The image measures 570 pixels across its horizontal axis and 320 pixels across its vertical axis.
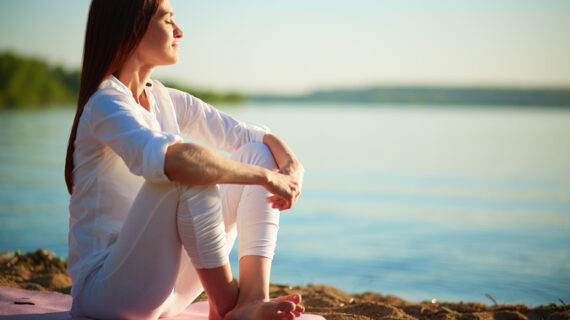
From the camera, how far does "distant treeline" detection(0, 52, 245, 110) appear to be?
25.2 metres

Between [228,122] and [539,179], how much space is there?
7425mm

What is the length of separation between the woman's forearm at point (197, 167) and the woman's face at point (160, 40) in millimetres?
420

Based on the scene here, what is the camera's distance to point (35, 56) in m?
26.7

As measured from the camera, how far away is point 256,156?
1.96m

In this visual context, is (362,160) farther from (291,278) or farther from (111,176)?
(111,176)

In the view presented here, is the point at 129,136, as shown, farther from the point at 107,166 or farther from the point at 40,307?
the point at 40,307

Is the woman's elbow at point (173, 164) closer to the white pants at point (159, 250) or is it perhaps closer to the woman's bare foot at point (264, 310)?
the white pants at point (159, 250)

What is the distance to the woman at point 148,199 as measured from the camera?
1559mm

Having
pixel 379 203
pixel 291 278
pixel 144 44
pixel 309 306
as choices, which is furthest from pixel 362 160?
pixel 144 44

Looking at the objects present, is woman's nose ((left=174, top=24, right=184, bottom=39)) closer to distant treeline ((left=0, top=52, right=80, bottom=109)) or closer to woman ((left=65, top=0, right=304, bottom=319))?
woman ((left=65, top=0, right=304, bottom=319))

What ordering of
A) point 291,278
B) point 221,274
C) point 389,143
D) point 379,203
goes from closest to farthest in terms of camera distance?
point 221,274, point 291,278, point 379,203, point 389,143

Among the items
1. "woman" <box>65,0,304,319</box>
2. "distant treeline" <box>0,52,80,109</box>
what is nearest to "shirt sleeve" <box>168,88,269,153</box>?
"woman" <box>65,0,304,319</box>

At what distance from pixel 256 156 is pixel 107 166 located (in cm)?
51

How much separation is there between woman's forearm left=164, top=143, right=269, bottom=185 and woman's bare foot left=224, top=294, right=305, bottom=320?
390 millimetres
